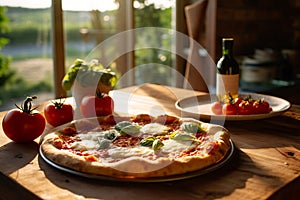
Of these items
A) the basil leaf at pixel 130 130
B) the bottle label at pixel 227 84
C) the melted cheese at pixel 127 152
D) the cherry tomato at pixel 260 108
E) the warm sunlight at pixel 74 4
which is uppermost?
the warm sunlight at pixel 74 4

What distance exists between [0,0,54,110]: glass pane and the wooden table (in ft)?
5.40

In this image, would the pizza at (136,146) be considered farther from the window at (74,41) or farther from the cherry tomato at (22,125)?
the window at (74,41)

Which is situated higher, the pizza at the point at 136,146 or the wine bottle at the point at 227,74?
the wine bottle at the point at 227,74

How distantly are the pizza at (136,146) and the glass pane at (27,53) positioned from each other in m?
1.62

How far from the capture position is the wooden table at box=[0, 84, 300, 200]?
925 mm

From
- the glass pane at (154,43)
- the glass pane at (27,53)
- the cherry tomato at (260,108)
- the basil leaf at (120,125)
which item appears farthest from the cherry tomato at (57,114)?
the glass pane at (154,43)

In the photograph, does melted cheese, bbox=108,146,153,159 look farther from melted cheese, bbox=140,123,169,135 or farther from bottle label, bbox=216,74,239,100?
bottle label, bbox=216,74,239,100

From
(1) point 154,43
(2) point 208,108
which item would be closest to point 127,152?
(2) point 208,108

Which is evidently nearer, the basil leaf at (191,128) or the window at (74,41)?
the basil leaf at (191,128)

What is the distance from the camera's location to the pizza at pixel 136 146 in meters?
1.01

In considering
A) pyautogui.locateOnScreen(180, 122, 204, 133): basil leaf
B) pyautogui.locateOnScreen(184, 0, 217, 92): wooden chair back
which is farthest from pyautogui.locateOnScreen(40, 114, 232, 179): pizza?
pyautogui.locateOnScreen(184, 0, 217, 92): wooden chair back

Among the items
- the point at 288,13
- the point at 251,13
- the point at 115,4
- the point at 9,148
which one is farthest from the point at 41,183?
the point at 288,13

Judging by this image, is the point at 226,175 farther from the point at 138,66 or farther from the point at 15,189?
the point at 138,66

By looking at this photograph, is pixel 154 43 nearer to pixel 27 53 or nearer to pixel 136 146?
pixel 27 53
